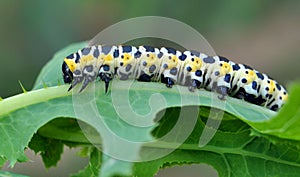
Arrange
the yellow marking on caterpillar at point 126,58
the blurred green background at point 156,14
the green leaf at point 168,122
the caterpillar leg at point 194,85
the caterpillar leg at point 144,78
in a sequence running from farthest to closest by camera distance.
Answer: the blurred green background at point 156,14 → the yellow marking on caterpillar at point 126,58 → the caterpillar leg at point 144,78 → the caterpillar leg at point 194,85 → the green leaf at point 168,122

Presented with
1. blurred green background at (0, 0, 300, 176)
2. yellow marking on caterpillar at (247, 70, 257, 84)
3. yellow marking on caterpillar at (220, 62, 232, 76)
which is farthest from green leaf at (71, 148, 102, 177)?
blurred green background at (0, 0, 300, 176)

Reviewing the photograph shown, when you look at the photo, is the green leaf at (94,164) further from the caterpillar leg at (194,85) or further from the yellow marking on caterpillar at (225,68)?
the yellow marking on caterpillar at (225,68)

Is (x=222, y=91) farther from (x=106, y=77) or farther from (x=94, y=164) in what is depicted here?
(x=94, y=164)

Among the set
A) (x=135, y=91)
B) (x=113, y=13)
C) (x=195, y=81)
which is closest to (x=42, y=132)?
(x=135, y=91)

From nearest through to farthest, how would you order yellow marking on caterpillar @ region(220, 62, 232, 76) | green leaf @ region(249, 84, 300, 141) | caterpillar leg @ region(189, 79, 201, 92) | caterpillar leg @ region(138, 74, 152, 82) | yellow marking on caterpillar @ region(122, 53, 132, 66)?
green leaf @ region(249, 84, 300, 141) → caterpillar leg @ region(189, 79, 201, 92) → caterpillar leg @ region(138, 74, 152, 82) → yellow marking on caterpillar @ region(122, 53, 132, 66) → yellow marking on caterpillar @ region(220, 62, 232, 76)

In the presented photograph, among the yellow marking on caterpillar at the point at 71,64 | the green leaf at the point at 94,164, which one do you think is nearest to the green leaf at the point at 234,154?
the green leaf at the point at 94,164

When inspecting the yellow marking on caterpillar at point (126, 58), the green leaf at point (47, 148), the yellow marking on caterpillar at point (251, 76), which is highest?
the yellow marking on caterpillar at point (251, 76)

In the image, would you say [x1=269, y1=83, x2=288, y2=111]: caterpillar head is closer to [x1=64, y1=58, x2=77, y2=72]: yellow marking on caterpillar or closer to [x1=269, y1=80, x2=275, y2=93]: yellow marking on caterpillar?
[x1=269, y1=80, x2=275, y2=93]: yellow marking on caterpillar

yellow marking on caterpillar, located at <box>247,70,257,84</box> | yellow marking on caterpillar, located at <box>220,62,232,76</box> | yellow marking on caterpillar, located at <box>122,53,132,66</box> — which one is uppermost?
yellow marking on caterpillar, located at <box>247,70,257,84</box>
